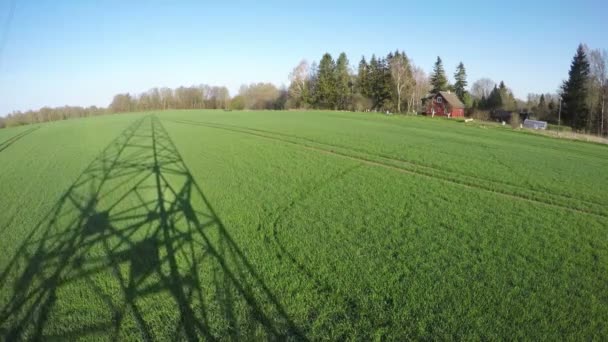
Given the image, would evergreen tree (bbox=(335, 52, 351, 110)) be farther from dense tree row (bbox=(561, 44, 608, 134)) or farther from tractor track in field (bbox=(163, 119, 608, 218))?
tractor track in field (bbox=(163, 119, 608, 218))

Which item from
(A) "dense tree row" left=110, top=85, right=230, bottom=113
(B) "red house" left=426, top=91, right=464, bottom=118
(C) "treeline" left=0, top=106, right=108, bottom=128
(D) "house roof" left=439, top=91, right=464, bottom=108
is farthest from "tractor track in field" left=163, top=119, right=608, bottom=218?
(C) "treeline" left=0, top=106, right=108, bottom=128

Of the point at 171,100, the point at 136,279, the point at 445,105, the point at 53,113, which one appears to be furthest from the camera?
the point at 171,100

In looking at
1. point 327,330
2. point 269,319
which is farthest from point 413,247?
point 269,319

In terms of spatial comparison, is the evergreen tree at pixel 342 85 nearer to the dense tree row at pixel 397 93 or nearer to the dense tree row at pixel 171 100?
the dense tree row at pixel 397 93

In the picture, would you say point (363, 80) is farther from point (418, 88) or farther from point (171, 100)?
point (171, 100)

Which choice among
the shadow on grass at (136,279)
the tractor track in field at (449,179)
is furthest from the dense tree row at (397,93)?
the shadow on grass at (136,279)

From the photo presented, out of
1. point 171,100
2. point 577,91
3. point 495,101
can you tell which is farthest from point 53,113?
point 577,91
